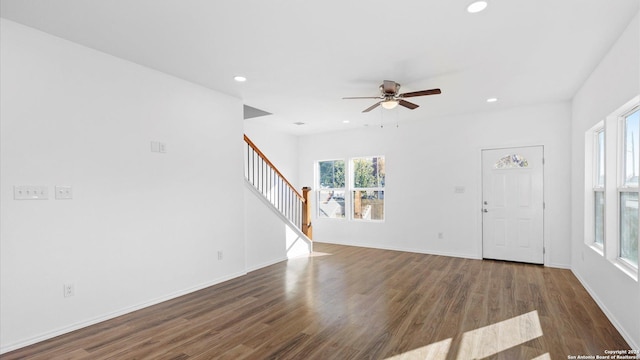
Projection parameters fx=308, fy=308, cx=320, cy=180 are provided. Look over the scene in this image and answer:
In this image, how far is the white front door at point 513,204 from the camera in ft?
17.1

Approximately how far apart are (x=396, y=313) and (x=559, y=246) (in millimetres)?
3618

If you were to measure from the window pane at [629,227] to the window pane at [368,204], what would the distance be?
13.5 feet

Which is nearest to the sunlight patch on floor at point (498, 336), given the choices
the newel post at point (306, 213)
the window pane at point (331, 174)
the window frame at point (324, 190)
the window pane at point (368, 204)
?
the window pane at point (368, 204)

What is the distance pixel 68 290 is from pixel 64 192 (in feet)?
3.00

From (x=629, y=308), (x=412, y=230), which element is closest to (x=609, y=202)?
(x=629, y=308)

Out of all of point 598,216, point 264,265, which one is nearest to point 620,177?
point 598,216

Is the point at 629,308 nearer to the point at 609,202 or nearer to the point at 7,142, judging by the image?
the point at 609,202

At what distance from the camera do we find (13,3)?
234cm

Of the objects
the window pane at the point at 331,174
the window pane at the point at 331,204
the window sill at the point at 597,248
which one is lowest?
the window sill at the point at 597,248

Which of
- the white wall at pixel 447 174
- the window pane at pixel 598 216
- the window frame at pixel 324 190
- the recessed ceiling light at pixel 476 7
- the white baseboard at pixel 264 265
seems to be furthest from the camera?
the window frame at pixel 324 190

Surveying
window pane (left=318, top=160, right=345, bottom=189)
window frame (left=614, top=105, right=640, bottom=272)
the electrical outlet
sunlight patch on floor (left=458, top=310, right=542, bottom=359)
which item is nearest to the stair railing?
window pane (left=318, top=160, right=345, bottom=189)

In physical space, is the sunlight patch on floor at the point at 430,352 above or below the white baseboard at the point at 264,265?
above

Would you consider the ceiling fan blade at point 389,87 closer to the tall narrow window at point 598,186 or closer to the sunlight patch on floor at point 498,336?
the tall narrow window at point 598,186

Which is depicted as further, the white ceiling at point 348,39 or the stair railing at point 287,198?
the stair railing at point 287,198
